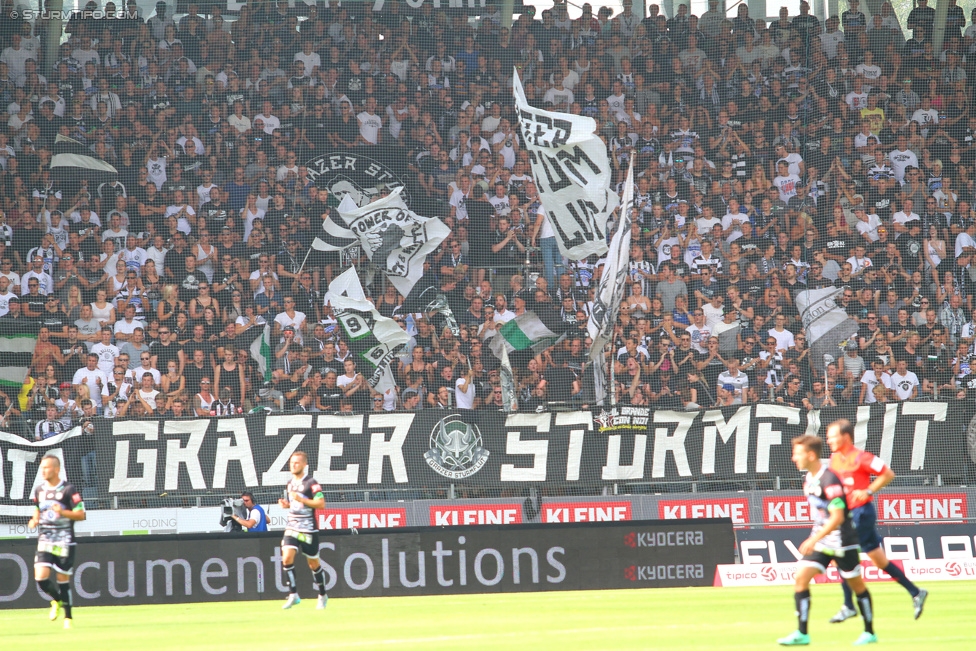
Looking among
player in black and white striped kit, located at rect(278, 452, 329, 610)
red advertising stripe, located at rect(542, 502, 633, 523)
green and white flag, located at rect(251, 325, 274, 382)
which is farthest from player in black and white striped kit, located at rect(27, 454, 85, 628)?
red advertising stripe, located at rect(542, 502, 633, 523)

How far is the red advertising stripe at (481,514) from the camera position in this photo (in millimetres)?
18156

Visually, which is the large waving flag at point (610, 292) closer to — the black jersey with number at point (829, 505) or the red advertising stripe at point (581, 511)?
the red advertising stripe at point (581, 511)

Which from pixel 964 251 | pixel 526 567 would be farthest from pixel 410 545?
pixel 964 251

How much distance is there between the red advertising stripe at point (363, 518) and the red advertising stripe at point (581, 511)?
89.4 inches

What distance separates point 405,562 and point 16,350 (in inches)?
312

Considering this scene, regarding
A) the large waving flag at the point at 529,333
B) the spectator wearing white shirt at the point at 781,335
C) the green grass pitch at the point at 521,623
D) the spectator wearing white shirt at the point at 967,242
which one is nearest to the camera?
the green grass pitch at the point at 521,623

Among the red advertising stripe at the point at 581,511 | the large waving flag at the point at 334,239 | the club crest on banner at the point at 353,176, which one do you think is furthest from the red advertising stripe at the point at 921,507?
the large waving flag at the point at 334,239

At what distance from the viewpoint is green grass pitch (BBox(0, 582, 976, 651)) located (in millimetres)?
9883

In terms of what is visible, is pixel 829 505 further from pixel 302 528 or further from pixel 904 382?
pixel 904 382

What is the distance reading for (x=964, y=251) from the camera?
20641 mm

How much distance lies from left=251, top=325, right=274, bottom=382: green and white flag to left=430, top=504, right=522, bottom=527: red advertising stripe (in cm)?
395

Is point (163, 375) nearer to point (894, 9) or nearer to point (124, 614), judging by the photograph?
point (124, 614)

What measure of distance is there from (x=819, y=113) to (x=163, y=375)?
12861mm

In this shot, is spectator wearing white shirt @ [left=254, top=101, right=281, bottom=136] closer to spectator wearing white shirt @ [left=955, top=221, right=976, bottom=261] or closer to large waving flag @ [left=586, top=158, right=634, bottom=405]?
large waving flag @ [left=586, top=158, right=634, bottom=405]
